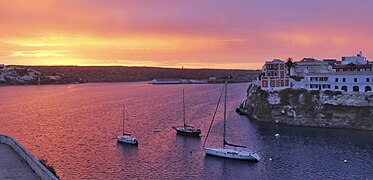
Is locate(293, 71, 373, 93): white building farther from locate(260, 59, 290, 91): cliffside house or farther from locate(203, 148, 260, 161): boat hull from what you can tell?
locate(203, 148, 260, 161): boat hull

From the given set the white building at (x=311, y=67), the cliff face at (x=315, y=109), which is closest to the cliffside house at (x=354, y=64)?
the white building at (x=311, y=67)

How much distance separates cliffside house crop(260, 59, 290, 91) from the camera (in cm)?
10688

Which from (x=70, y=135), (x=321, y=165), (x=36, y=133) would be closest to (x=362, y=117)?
(x=321, y=165)

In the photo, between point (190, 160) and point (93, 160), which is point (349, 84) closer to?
point (190, 160)

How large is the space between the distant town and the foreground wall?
A: 256ft

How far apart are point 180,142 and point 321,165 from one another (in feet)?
93.8

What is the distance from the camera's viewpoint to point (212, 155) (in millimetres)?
65125

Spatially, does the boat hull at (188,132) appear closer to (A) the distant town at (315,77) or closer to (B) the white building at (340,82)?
(A) the distant town at (315,77)

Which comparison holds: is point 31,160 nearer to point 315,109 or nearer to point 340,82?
point 315,109

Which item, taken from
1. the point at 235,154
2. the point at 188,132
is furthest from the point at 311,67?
the point at 235,154

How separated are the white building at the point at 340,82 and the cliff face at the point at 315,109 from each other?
332cm

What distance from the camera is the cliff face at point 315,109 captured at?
88.4 meters

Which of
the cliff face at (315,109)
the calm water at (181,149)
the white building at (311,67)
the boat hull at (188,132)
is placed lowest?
the calm water at (181,149)

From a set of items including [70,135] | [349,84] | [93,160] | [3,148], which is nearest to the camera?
[3,148]
